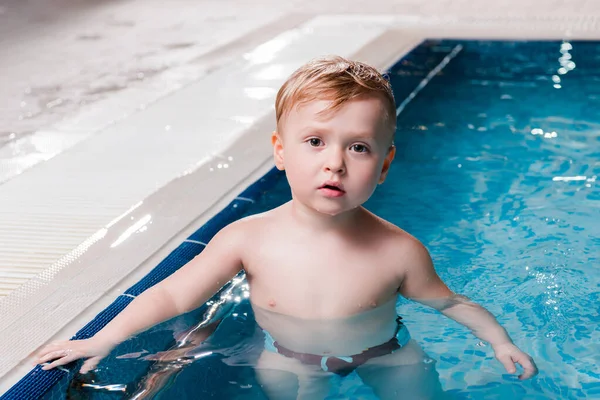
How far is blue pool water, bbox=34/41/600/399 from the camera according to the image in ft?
7.07

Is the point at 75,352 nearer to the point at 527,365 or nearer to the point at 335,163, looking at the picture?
the point at 335,163

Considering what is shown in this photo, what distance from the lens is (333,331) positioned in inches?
81.8

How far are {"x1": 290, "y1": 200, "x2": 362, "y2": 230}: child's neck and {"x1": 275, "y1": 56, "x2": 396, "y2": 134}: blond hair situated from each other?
244 millimetres

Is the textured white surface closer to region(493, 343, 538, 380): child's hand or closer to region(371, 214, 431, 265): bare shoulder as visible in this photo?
region(371, 214, 431, 265): bare shoulder

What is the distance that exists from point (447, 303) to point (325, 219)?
1.34ft

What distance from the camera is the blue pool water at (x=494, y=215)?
2.16 meters

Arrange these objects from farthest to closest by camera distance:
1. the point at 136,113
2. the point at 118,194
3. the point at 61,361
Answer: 1. the point at 136,113
2. the point at 118,194
3. the point at 61,361

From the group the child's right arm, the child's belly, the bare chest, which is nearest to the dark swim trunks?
the child's belly

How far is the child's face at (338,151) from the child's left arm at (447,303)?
0.31 metres

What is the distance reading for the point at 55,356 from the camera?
75.5 inches

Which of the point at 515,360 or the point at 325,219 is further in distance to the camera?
the point at 325,219

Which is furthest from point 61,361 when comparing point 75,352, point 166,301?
point 166,301

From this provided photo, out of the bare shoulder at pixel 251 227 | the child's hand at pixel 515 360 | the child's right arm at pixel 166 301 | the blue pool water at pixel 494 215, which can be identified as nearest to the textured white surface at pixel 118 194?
the child's right arm at pixel 166 301

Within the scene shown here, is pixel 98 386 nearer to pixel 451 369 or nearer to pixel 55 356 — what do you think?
pixel 55 356
